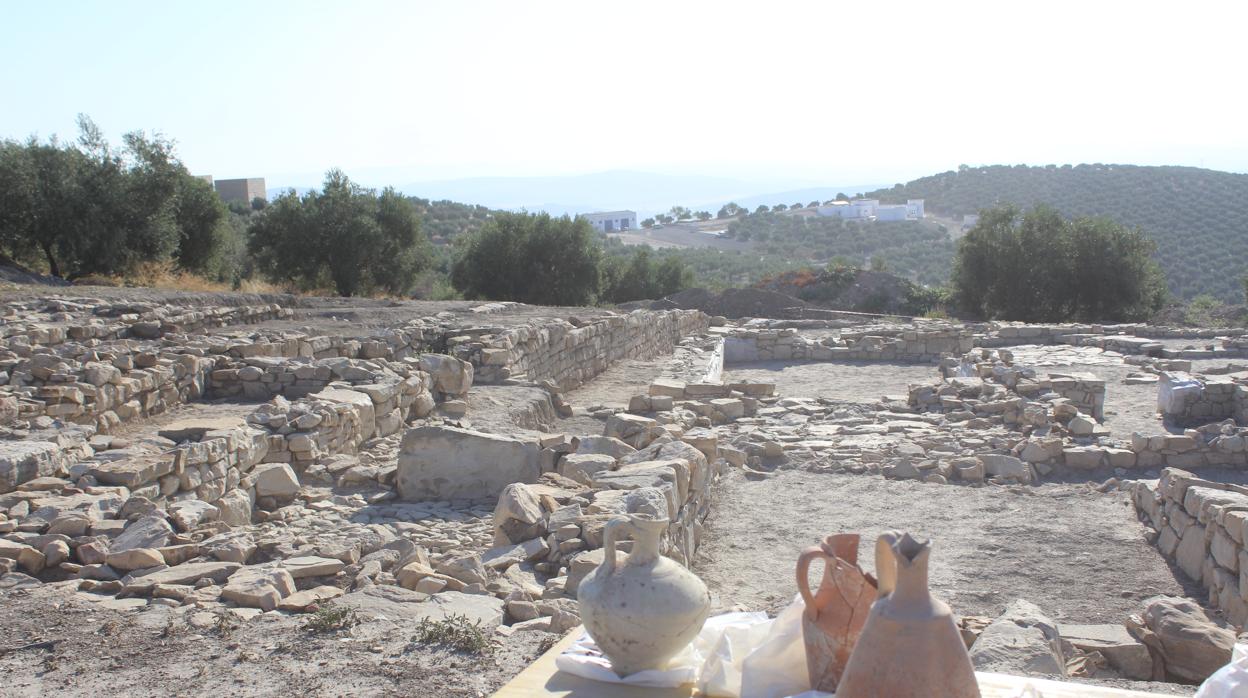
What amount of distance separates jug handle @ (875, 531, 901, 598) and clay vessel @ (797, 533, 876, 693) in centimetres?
26

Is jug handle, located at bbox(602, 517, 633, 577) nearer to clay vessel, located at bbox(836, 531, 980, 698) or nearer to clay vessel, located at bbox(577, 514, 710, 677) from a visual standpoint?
clay vessel, located at bbox(577, 514, 710, 677)

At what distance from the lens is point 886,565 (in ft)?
8.18

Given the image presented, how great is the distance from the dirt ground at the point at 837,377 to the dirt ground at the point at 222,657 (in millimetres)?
9969

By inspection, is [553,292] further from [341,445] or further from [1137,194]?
[1137,194]

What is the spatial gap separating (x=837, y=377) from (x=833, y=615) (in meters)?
14.1

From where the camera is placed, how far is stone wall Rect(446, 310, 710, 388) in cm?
1208

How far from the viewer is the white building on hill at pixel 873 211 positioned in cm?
6769

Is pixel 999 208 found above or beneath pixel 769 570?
above

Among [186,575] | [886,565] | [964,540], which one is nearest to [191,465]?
[186,575]

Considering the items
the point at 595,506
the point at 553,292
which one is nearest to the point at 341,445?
the point at 595,506

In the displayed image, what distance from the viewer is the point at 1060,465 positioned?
9.20 m

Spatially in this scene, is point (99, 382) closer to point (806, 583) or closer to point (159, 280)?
point (806, 583)

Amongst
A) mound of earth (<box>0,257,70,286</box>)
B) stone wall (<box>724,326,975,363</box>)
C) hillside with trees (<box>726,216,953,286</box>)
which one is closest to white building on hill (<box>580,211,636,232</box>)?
hillside with trees (<box>726,216,953,286</box>)

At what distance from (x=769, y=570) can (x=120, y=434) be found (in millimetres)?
5239
